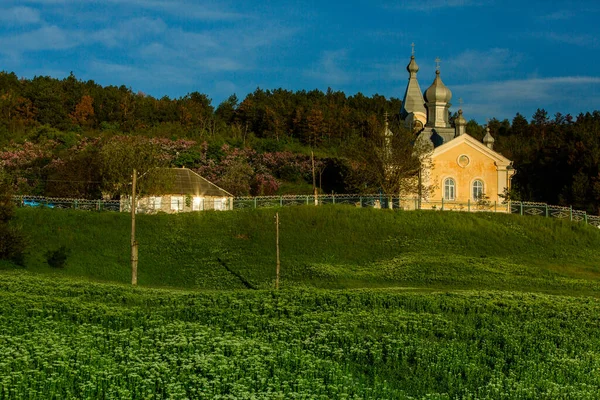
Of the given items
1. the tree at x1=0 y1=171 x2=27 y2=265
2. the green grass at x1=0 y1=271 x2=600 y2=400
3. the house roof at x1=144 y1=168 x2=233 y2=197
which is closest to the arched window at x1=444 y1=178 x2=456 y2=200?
the house roof at x1=144 y1=168 x2=233 y2=197

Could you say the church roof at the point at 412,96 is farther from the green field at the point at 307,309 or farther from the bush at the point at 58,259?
the bush at the point at 58,259

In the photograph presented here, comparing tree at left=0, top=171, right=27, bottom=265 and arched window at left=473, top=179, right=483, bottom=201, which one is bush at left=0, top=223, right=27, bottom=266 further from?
arched window at left=473, top=179, right=483, bottom=201

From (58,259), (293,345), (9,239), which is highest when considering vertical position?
(9,239)

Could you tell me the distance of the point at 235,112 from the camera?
10444 cm

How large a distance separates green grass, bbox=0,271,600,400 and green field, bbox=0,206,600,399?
6cm

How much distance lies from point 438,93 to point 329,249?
80.6 feet

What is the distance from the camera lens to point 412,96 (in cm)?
6631

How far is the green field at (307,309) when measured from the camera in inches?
720

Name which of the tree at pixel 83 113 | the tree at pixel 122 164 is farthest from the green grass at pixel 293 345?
the tree at pixel 83 113

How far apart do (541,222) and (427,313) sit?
22.8 meters

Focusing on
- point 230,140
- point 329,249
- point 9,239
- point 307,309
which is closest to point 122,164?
point 9,239

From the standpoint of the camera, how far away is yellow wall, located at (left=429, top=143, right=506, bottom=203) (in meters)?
55.0

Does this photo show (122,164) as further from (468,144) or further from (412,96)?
(412,96)

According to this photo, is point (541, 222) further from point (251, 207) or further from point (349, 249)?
point (251, 207)
